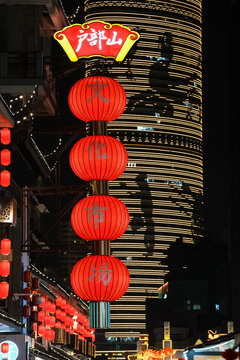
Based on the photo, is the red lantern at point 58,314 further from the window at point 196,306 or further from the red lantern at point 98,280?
the window at point 196,306

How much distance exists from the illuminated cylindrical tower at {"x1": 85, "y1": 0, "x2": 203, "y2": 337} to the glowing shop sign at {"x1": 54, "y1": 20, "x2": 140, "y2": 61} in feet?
336

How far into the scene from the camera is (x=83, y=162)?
24453 mm

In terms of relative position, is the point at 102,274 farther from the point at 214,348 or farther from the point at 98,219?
the point at 214,348

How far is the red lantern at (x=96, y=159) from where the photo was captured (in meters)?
24.5

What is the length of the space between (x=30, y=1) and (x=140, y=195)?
10853cm

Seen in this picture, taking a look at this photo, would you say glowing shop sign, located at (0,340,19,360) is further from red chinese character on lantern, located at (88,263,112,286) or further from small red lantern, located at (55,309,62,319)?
small red lantern, located at (55,309,62,319)

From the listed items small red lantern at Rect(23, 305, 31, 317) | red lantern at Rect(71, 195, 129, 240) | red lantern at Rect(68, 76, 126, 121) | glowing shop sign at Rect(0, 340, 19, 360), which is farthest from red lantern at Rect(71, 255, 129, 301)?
small red lantern at Rect(23, 305, 31, 317)

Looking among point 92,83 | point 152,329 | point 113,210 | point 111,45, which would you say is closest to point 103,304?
point 113,210

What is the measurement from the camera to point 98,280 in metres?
23.8

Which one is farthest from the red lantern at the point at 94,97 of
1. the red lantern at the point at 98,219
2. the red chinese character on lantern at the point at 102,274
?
the red chinese character on lantern at the point at 102,274

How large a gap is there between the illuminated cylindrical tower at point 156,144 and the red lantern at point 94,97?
10377cm

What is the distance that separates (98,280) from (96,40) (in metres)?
7.98

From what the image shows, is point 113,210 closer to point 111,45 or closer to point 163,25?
point 111,45

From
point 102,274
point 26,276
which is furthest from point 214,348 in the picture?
point 26,276
